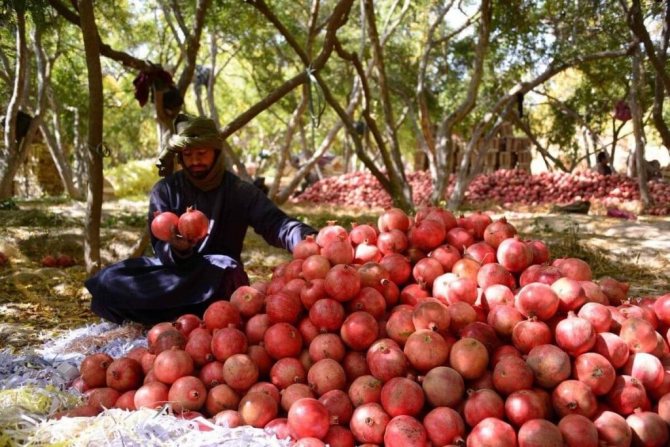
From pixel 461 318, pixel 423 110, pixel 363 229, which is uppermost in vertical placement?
pixel 423 110

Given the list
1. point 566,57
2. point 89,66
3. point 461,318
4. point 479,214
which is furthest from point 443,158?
point 461,318

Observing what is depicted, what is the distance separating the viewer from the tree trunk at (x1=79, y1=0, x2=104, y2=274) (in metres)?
4.92

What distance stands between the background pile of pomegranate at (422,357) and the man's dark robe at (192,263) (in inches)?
37.1

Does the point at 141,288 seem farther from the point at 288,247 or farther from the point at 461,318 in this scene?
the point at 461,318

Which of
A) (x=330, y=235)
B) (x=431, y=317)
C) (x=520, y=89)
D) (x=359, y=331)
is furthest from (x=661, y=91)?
(x=359, y=331)

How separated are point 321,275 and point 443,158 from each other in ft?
24.4

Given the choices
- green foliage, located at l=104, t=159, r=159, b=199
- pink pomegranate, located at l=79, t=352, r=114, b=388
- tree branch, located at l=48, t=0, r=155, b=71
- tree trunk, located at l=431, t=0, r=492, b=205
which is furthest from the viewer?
green foliage, located at l=104, t=159, r=159, b=199

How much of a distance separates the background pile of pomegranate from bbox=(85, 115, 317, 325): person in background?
0.95m

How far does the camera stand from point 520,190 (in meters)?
15.1

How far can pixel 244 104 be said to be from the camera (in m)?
29.3

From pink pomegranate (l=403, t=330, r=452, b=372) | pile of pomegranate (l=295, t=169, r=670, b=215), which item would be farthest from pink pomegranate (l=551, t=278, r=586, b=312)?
pile of pomegranate (l=295, t=169, r=670, b=215)

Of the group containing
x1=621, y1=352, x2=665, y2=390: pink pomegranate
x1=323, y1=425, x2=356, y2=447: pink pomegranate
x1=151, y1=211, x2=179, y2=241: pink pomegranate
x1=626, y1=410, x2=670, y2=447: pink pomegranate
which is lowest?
x1=323, y1=425, x2=356, y2=447: pink pomegranate

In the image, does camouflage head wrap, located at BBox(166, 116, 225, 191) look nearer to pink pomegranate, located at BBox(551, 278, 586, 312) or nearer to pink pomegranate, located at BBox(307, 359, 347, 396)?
pink pomegranate, located at BBox(307, 359, 347, 396)

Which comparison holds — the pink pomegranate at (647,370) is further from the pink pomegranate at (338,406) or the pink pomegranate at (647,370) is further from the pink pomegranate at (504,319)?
the pink pomegranate at (338,406)
